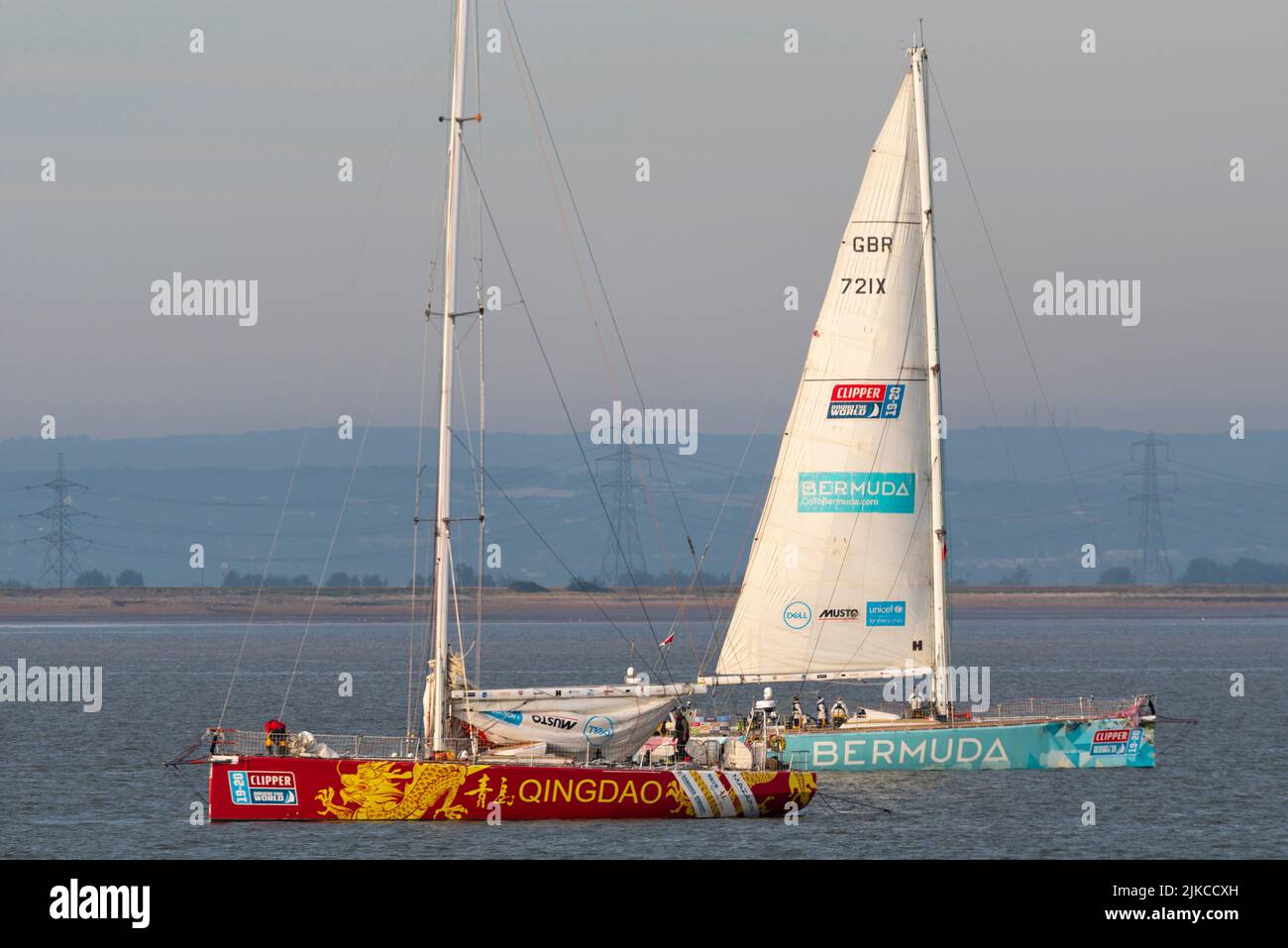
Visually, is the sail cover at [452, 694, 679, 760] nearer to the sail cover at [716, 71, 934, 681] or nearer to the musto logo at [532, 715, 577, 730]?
the musto logo at [532, 715, 577, 730]

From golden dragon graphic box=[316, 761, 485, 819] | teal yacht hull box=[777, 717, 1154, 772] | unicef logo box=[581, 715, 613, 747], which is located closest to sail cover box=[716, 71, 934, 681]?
teal yacht hull box=[777, 717, 1154, 772]

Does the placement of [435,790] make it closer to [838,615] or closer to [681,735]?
[681,735]

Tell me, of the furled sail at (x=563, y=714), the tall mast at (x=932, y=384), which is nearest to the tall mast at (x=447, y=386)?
the furled sail at (x=563, y=714)

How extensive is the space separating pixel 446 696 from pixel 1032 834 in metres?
14.0

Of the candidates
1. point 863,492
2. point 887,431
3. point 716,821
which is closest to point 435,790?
point 716,821

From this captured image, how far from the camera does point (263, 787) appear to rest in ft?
133

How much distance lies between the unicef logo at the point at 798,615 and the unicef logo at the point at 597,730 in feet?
42.4

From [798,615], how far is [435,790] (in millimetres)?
17241

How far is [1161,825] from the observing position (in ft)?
150

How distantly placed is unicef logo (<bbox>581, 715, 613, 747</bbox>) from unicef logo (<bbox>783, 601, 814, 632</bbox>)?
1292cm

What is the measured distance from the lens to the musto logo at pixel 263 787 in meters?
40.4

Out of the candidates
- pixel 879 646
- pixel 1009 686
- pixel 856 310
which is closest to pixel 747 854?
pixel 879 646

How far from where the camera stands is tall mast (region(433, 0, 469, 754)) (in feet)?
134
